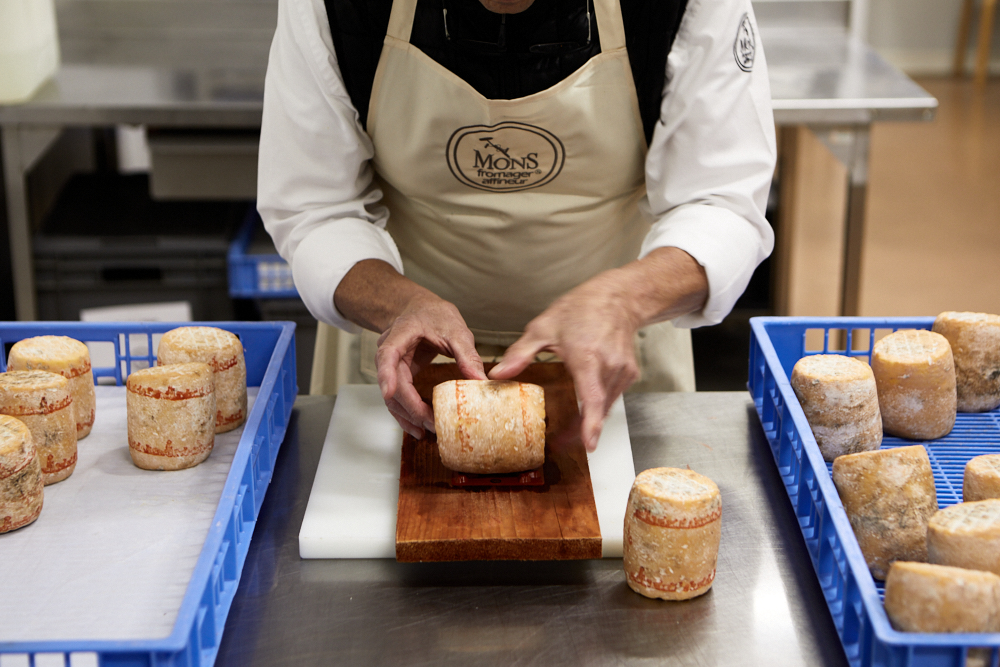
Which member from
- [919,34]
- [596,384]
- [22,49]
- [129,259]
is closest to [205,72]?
[22,49]

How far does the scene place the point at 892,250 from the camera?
172 inches

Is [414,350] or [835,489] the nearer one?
[835,489]

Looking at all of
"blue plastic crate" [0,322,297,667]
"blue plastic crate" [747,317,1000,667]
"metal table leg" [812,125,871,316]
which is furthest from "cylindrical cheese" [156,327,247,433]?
"metal table leg" [812,125,871,316]

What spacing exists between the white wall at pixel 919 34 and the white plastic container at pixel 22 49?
17.3 feet

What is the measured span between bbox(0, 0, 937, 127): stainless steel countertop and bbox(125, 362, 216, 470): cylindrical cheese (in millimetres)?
1408

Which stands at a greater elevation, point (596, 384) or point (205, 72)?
point (205, 72)

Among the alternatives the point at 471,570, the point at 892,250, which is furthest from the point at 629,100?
the point at 892,250

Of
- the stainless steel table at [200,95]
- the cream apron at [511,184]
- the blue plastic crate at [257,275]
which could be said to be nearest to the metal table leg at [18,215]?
the stainless steel table at [200,95]

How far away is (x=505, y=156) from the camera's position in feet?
4.81

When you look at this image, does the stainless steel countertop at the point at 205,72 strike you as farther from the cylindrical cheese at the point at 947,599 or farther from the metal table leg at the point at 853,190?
the cylindrical cheese at the point at 947,599

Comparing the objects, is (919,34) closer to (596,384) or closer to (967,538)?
(596,384)

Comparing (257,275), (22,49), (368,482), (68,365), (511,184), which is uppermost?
(22,49)

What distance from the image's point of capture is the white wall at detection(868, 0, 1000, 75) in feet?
21.0

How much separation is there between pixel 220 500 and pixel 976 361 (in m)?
0.99
